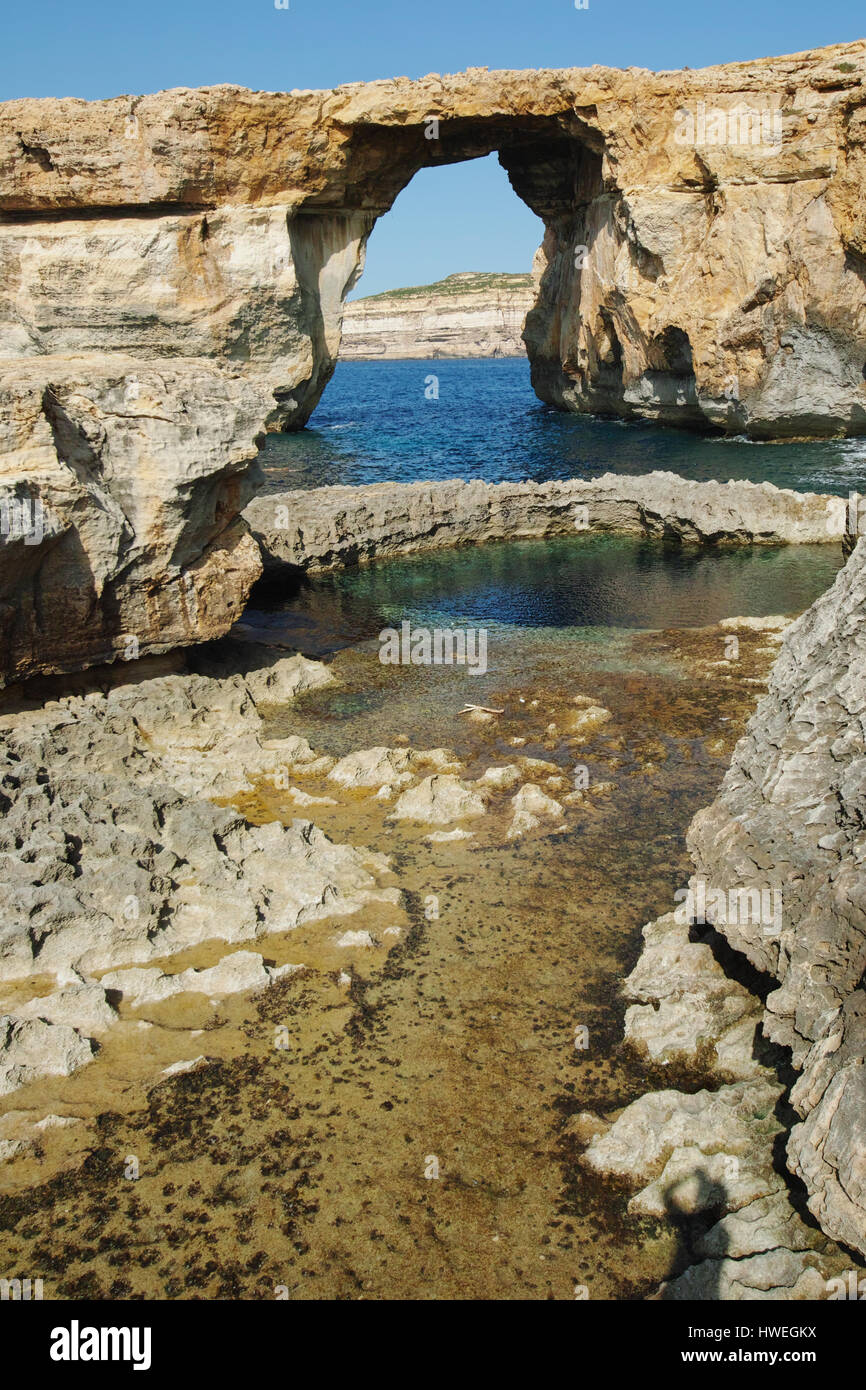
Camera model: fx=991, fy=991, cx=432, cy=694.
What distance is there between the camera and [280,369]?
4309 centimetres

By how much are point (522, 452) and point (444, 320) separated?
119833mm

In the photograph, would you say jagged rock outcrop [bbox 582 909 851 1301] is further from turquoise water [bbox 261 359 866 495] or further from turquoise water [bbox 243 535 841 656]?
turquoise water [bbox 261 359 866 495]

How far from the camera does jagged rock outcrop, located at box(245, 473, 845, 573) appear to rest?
66.6 feet

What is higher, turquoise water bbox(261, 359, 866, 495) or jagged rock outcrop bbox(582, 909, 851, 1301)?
turquoise water bbox(261, 359, 866, 495)

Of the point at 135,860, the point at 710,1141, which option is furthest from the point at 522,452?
the point at 710,1141

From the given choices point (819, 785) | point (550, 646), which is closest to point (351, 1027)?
point (819, 785)

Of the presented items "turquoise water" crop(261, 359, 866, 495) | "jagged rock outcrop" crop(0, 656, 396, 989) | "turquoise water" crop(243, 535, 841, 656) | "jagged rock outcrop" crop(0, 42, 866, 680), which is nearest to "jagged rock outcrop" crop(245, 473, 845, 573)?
"turquoise water" crop(243, 535, 841, 656)

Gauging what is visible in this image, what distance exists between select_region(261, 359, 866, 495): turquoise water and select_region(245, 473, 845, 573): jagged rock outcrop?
10.5 feet

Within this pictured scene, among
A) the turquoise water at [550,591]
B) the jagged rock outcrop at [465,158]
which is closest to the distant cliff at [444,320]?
the jagged rock outcrop at [465,158]

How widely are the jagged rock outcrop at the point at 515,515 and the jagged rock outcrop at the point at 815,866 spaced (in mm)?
13989

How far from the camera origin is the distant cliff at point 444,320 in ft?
474

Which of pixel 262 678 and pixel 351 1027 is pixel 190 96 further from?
pixel 351 1027

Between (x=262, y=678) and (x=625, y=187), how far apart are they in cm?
3239

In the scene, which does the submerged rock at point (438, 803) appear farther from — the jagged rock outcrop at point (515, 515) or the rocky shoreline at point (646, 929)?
the jagged rock outcrop at point (515, 515)
